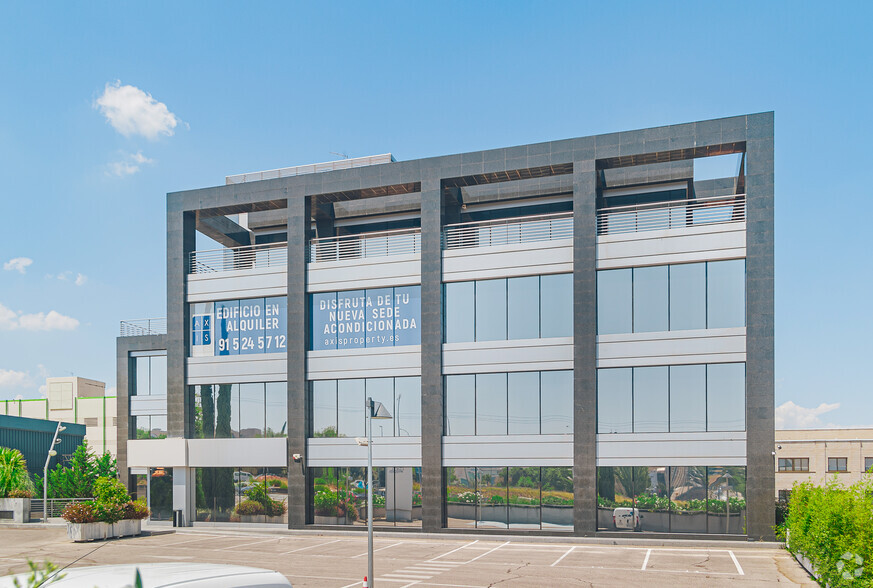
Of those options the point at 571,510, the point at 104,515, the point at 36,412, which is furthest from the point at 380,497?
the point at 36,412

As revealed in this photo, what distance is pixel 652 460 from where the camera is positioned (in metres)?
34.1

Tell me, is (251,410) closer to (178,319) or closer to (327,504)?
(327,504)

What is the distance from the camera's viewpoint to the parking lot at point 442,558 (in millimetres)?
25172

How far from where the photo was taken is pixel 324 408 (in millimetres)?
39875

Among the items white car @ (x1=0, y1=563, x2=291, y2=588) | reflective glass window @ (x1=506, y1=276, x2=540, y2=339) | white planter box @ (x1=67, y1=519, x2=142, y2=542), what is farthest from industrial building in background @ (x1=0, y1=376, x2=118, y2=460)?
Result: white car @ (x1=0, y1=563, x2=291, y2=588)

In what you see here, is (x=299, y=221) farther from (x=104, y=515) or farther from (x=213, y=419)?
(x=104, y=515)

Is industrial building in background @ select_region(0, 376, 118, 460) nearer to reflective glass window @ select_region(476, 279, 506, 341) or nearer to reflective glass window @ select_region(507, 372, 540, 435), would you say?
reflective glass window @ select_region(476, 279, 506, 341)

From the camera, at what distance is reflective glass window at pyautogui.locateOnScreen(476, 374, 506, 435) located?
36.6 metres

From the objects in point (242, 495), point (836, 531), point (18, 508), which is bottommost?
point (18, 508)

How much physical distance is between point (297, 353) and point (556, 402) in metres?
14.0

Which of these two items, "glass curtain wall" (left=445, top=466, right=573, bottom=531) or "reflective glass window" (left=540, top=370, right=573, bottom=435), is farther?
"reflective glass window" (left=540, top=370, right=573, bottom=435)

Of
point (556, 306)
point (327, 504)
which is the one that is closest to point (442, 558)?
point (327, 504)

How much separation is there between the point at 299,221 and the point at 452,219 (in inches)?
332

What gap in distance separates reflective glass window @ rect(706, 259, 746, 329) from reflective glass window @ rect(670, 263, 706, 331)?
0.86 feet
